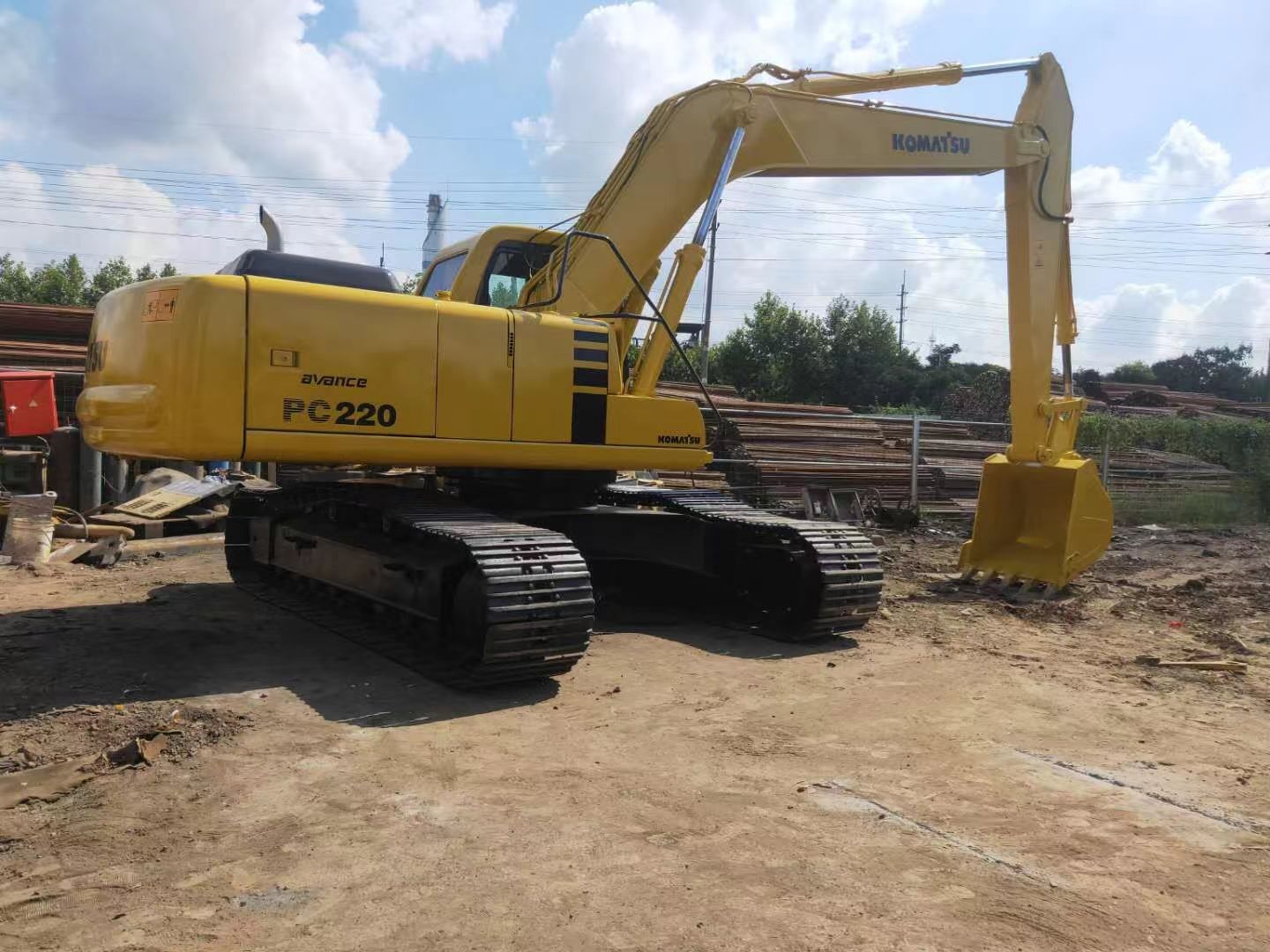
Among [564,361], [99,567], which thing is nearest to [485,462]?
[564,361]

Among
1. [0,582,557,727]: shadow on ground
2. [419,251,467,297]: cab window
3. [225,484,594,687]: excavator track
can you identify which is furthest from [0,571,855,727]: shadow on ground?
[419,251,467,297]: cab window

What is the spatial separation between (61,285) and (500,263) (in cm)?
4860

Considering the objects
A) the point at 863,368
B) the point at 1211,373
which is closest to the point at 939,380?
the point at 863,368

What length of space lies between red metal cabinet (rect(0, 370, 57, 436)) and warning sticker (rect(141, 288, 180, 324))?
7.13 metres

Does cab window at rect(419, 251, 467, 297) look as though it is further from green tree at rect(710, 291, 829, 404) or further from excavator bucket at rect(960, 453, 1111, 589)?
green tree at rect(710, 291, 829, 404)

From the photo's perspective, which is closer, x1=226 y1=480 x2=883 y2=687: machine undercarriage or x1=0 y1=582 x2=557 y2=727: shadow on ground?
x1=0 y1=582 x2=557 y2=727: shadow on ground

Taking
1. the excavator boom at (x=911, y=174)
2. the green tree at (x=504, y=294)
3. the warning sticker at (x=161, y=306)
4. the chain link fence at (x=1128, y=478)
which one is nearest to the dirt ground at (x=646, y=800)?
the warning sticker at (x=161, y=306)

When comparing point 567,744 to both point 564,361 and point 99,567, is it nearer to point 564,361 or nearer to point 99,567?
point 564,361

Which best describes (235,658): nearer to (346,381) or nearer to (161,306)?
(346,381)

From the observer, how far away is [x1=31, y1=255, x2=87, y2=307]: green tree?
46.4 meters

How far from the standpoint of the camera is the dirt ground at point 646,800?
8.99ft

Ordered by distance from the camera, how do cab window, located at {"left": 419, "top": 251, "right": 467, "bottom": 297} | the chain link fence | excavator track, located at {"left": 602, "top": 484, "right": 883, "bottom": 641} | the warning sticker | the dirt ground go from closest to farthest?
the dirt ground < the warning sticker < excavator track, located at {"left": 602, "top": 484, "right": 883, "bottom": 641} < cab window, located at {"left": 419, "top": 251, "right": 467, "bottom": 297} < the chain link fence

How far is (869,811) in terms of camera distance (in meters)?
3.56

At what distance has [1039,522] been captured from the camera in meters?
8.82
